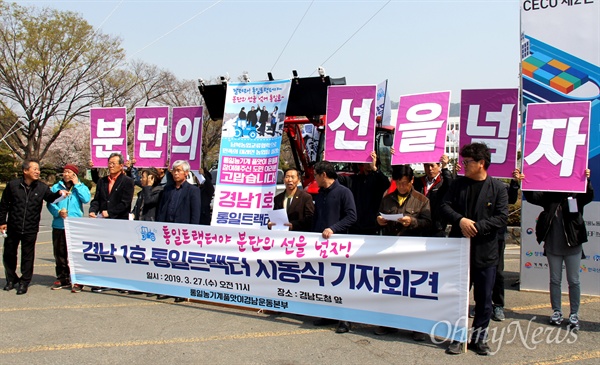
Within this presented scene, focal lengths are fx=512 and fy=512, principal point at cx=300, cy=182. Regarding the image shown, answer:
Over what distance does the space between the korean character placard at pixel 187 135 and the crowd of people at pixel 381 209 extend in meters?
0.49

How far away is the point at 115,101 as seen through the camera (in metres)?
29.6

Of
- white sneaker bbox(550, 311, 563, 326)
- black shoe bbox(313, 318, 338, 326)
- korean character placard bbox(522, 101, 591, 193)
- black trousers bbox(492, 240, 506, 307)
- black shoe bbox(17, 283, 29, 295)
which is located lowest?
black shoe bbox(17, 283, 29, 295)

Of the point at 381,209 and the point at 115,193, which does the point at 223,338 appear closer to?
the point at 381,209

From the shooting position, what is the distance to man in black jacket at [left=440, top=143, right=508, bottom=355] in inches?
173

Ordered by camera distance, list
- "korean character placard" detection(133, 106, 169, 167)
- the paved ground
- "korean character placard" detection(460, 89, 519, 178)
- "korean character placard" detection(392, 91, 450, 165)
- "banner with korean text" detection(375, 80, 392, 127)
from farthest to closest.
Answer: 1. "banner with korean text" detection(375, 80, 392, 127)
2. "korean character placard" detection(133, 106, 169, 167)
3. "korean character placard" detection(460, 89, 519, 178)
4. "korean character placard" detection(392, 91, 450, 165)
5. the paved ground

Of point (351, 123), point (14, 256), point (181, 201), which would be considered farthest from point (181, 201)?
point (14, 256)

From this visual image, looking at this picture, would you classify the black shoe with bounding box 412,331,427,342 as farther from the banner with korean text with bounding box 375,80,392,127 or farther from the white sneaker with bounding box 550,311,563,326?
the banner with korean text with bounding box 375,80,392,127

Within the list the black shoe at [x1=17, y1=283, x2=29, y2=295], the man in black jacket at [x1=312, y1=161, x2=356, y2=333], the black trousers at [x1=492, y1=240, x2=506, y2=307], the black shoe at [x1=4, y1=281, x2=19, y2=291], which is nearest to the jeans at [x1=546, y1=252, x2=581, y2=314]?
the black trousers at [x1=492, y1=240, x2=506, y2=307]

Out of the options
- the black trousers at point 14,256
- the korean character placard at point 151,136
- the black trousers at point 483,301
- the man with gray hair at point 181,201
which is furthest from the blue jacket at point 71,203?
the black trousers at point 483,301

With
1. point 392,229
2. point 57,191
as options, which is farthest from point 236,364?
point 57,191

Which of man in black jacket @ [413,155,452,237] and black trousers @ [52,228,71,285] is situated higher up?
man in black jacket @ [413,155,452,237]

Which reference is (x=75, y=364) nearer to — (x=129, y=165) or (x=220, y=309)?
(x=220, y=309)

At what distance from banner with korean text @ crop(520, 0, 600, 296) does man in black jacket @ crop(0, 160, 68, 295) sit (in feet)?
20.7

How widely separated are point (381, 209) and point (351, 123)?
3.92 feet
